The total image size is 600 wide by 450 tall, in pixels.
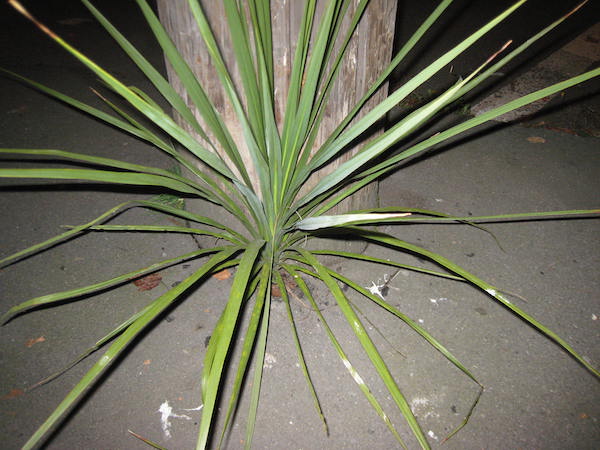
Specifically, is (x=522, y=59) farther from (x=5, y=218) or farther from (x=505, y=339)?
(x=5, y=218)

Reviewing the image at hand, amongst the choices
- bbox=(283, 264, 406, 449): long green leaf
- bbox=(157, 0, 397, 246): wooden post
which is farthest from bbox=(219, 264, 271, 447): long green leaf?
bbox=(157, 0, 397, 246): wooden post

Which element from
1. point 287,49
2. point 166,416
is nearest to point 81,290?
point 166,416

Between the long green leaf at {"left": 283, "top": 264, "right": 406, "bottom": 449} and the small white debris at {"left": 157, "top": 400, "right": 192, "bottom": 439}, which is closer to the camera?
the long green leaf at {"left": 283, "top": 264, "right": 406, "bottom": 449}

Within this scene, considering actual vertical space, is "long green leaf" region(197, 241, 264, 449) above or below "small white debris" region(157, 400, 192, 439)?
above

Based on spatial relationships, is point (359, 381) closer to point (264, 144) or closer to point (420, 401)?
point (420, 401)

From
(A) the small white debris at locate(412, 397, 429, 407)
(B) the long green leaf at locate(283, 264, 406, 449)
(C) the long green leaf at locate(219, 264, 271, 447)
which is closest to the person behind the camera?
(C) the long green leaf at locate(219, 264, 271, 447)

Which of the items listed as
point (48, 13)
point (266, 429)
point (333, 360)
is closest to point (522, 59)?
point (333, 360)

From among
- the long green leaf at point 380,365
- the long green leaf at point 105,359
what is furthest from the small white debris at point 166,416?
the long green leaf at point 380,365

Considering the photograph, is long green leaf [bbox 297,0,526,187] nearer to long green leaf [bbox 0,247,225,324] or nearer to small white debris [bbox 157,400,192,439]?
long green leaf [bbox 0,247,225,324]
